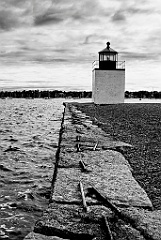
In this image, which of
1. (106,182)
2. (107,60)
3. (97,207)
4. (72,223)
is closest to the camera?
(72,223)

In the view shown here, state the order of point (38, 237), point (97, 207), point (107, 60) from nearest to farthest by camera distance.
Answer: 1. point (38, 237)
2. point (97, 207)
3. point (107, 60)

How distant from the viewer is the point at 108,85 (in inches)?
1228

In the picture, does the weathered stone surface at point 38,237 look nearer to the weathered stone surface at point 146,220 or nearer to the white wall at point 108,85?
the weathered stone surface at point 146,220

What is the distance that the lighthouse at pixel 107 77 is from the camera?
98.8 feet

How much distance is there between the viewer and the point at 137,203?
12.1 feet

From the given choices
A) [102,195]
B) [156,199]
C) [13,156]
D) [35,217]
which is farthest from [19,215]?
[13,156]

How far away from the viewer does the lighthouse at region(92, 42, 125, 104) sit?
98.8ft

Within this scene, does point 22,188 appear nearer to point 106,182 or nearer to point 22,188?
point 22,188

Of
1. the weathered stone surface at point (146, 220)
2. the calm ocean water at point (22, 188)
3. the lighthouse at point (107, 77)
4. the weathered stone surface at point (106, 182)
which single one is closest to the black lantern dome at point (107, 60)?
the lighthouse at point (107, 77)

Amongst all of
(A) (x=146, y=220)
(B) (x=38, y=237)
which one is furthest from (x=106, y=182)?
(B) (x=38, y=237)

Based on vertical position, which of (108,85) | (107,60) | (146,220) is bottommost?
(146,220)

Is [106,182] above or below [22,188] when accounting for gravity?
above

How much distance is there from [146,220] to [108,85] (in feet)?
93.3

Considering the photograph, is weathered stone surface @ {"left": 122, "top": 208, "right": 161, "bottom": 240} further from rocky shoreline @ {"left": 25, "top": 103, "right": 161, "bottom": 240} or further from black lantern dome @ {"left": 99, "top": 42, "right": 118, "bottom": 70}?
black lantern dome @ {"left": 99, "top": 42, "right": 118, "bottom": 70}
